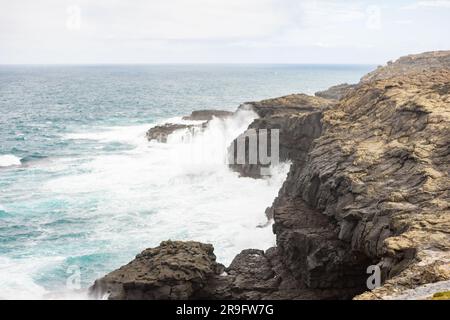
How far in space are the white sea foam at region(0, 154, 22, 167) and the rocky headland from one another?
110ft

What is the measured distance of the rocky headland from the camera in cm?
1539

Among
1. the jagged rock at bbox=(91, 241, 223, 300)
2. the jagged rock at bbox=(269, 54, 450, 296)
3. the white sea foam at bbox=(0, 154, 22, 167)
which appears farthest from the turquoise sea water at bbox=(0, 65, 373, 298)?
the jagged rock at bbox=(269, 54, 450, 296)

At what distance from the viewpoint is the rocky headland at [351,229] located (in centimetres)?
1539

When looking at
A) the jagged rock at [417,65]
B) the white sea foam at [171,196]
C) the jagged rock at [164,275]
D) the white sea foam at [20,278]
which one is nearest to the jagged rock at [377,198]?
the jagged rock at [164,275]

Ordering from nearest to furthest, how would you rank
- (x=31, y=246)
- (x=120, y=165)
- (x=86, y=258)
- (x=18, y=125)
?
(x=86, y=258), (x=31, y=246), (x=120, y=165), (x=18, y=125)

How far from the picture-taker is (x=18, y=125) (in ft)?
253

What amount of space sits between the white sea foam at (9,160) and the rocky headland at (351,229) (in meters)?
33.4

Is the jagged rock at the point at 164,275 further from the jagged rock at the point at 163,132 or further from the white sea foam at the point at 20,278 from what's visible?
the jagged rock at the point at 163,132

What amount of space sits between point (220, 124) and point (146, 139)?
1058 centimetres

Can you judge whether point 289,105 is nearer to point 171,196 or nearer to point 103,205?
point 171,196

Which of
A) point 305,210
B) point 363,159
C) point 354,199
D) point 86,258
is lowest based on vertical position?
point 86,258
